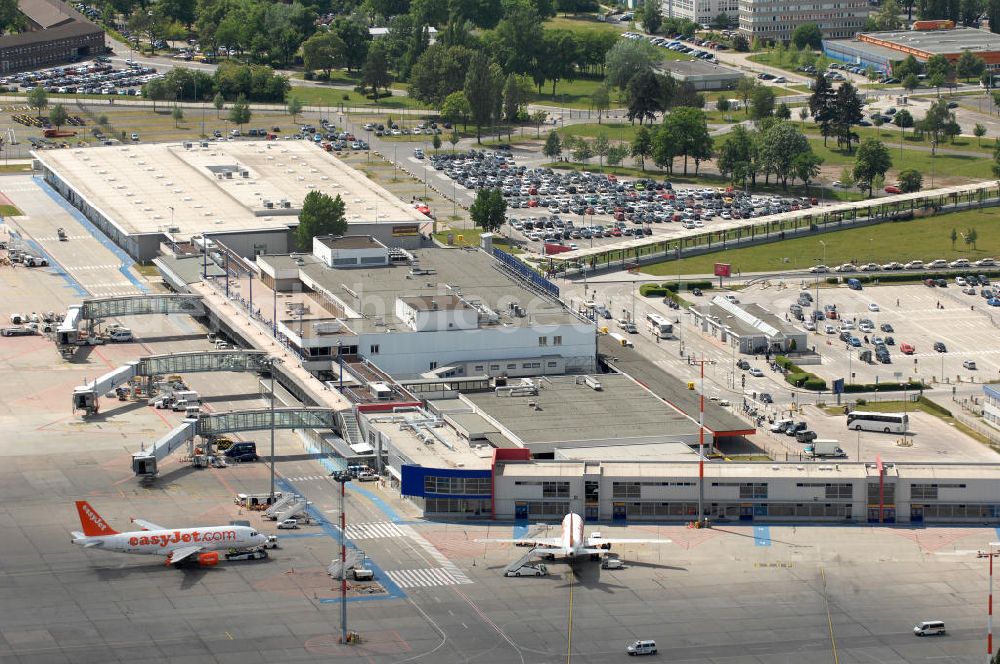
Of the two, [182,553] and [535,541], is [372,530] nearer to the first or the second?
[535,541]

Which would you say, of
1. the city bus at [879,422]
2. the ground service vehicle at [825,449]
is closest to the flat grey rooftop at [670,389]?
the ground service vehicle at [825,449]

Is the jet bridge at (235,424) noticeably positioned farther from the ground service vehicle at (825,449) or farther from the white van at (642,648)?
the white van at (642,648)

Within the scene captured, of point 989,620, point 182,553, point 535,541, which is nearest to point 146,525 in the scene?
point 182,553

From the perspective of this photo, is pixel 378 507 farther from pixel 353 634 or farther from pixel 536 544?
pixel 353 634

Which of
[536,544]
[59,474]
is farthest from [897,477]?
[59,474]

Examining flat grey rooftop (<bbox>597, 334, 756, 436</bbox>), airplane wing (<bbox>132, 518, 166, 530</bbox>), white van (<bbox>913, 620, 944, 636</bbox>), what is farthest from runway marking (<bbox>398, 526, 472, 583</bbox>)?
flat grey rooftop (<bbox>597, 334, 756, 436</bbox>)
